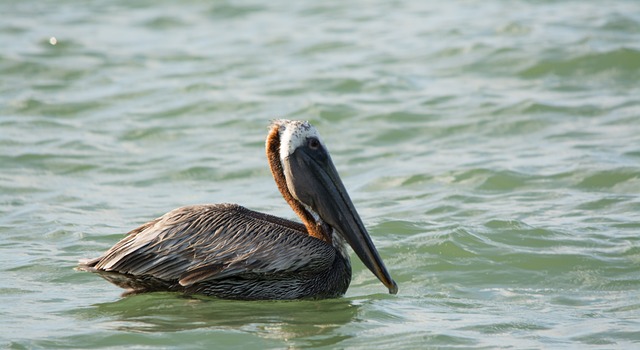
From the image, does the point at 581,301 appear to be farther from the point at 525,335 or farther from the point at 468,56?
the point at 468,56

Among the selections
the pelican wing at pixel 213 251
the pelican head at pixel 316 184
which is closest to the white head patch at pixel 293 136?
the pelican head at pixel 316 184

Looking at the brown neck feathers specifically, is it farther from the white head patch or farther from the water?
the water

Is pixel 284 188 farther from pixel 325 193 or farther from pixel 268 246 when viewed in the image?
pixel 268 246

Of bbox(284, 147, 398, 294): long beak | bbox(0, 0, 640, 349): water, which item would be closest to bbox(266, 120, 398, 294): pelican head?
bbox(284, 147, 398, 294): long beak

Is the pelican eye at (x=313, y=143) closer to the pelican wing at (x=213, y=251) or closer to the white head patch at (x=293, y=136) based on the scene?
the white head patch at (x=293, y=136)

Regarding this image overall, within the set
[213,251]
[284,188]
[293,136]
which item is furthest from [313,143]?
[213,251]

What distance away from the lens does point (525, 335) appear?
6.46m

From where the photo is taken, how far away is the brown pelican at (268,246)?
22.2 feet

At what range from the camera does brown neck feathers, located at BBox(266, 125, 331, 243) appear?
23.8ft

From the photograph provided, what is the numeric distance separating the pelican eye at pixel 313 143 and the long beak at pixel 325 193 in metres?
0.03

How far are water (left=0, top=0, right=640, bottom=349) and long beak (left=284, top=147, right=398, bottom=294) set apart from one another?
42 centimetres

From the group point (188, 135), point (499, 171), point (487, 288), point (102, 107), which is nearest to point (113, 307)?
point (487, 288)

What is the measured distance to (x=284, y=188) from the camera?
7.35m

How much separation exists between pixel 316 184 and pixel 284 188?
25cm
